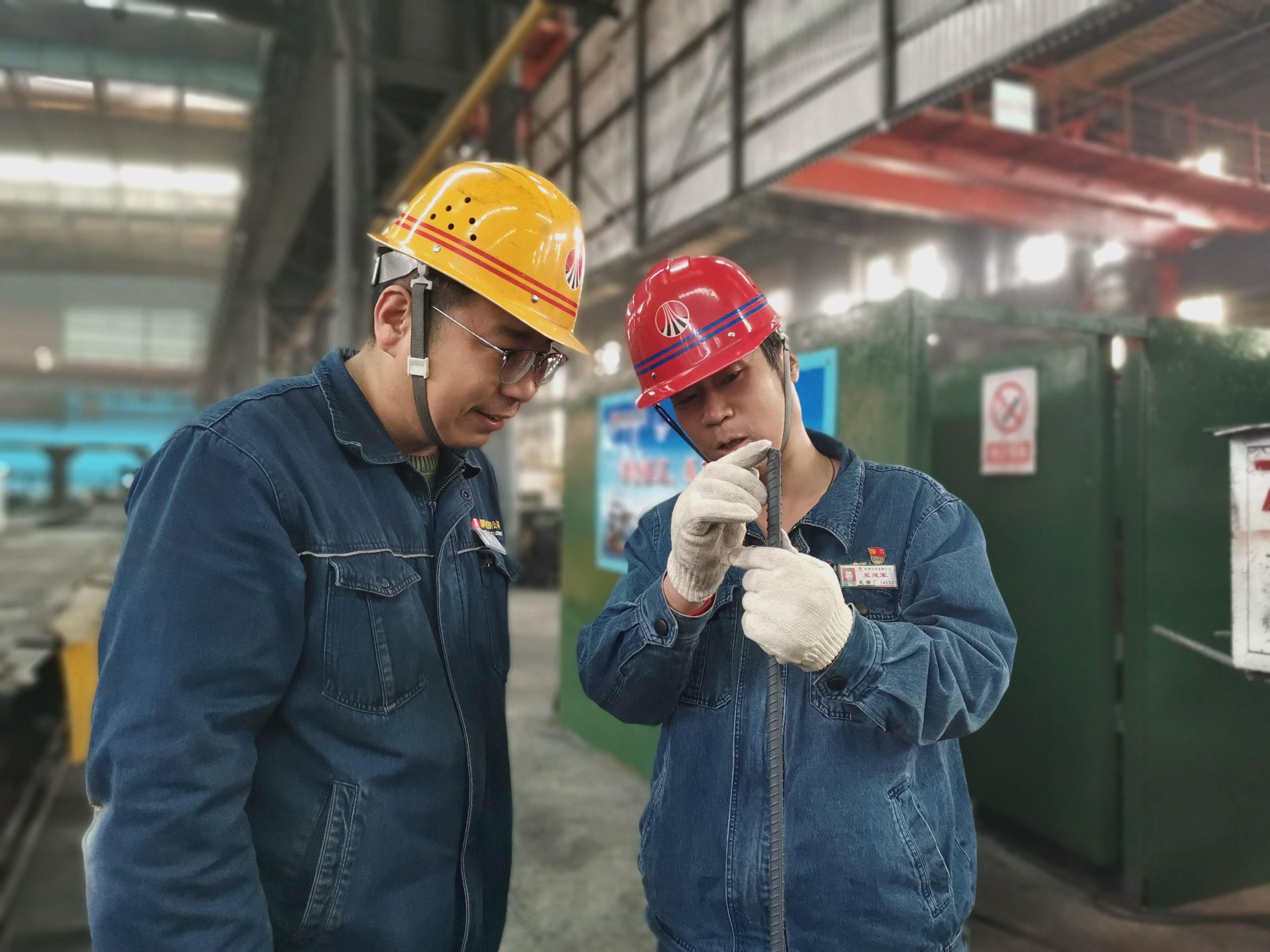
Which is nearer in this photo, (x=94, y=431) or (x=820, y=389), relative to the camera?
(x=820, y=389)

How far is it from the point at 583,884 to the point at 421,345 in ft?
9.36

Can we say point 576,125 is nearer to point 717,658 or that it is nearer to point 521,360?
point 521,360

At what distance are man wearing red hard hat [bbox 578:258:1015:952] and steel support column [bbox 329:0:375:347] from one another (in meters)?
6.53

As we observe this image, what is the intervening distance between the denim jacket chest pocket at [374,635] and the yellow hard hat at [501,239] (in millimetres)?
478

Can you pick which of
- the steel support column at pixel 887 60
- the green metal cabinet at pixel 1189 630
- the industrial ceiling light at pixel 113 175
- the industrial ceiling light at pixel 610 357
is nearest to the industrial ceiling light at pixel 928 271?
the steel support column at pixel 887 60

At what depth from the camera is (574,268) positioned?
4.92ft

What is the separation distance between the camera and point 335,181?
7828 millimetres


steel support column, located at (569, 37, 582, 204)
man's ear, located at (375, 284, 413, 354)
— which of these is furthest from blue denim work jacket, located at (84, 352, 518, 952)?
steel support column, located at (569, 37, 582, 204)

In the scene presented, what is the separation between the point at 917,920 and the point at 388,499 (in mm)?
1072

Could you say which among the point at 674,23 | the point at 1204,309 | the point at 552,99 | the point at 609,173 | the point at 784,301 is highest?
the point at 552,99

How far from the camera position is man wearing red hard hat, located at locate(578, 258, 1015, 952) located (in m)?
1.21

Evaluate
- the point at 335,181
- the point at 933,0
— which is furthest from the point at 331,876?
the point at 335,181

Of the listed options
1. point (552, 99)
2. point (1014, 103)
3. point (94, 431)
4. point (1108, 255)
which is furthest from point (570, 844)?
point (94, 431)

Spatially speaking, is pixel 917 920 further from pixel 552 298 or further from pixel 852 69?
pixel 852 69
